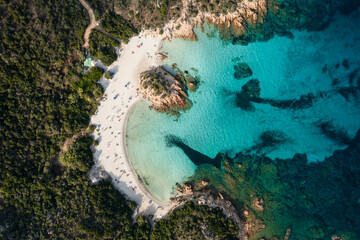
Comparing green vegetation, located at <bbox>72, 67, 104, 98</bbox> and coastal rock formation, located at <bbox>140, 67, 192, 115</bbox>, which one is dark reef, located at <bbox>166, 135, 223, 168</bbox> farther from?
green vegetation, located at <bbox>72, 67, 104, 98</bbox>

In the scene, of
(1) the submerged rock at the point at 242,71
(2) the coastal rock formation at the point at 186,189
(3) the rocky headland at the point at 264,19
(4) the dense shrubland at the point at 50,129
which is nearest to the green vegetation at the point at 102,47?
(4) the dense shrubland at the point at 50,129

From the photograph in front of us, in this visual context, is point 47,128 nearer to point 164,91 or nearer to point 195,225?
point 164,91

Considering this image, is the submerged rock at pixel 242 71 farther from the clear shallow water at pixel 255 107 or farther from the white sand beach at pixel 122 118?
the white sand beach at pixel 122 118

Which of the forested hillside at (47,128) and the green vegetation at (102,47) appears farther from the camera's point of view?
the green vegetation at (102,47)

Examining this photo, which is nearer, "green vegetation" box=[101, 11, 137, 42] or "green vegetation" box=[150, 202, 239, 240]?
"green vegetation" box=[150, 202, 239, 240]

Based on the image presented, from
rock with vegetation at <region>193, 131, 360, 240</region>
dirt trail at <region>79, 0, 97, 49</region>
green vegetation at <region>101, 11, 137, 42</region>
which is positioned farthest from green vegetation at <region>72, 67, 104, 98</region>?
rock with vegetation at <region>193, 131, 360, 240</region>

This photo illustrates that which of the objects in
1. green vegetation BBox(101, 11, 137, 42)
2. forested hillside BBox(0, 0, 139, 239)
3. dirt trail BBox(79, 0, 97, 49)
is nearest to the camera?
forested hillside BBox(0, 0, 139, 239)
